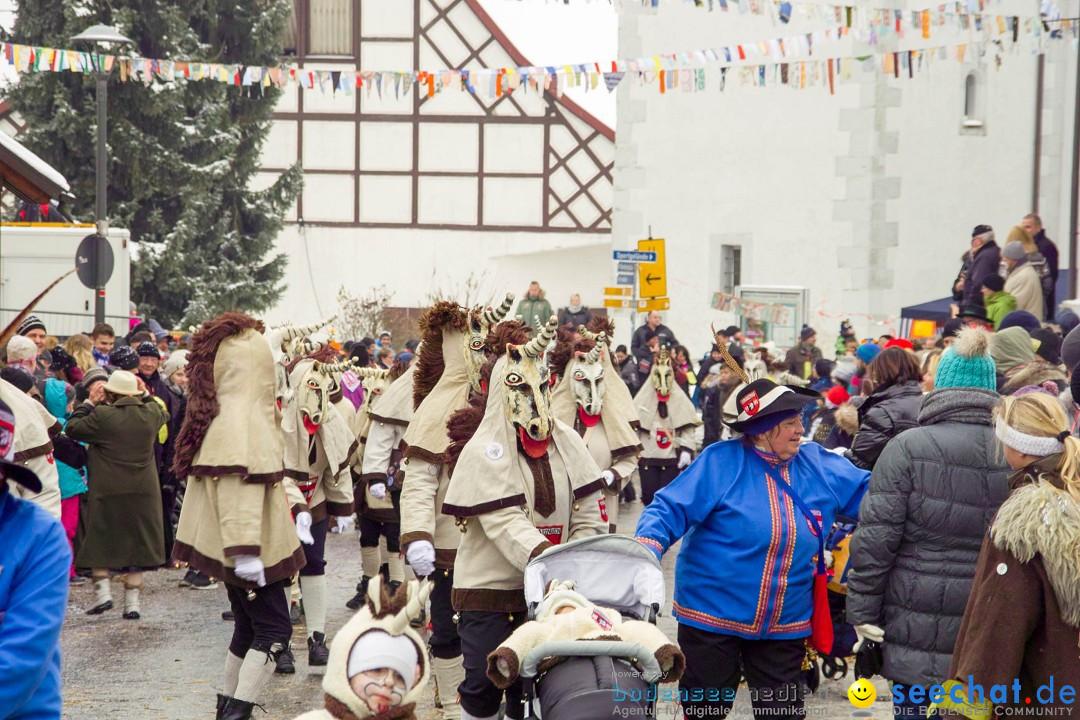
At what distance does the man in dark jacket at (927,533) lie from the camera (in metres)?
5.30


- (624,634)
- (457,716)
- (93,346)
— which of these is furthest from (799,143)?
(624,634)

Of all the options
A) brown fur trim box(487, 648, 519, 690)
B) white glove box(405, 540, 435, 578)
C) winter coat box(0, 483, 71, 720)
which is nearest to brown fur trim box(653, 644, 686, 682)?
brown fur trim box(487, 648, 519, 690)

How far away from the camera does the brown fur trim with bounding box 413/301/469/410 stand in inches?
312

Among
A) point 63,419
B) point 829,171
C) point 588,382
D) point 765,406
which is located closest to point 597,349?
point 588,382

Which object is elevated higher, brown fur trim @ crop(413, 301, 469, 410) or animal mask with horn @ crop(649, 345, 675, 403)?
brown fur trim @ crop(413, 301, 469, 410)

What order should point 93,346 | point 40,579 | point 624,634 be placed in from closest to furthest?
1. point 40,579
2. point 624,634
3. point 93,346

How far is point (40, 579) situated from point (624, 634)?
180cm

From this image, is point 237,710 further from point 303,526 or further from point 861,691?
point 861,691

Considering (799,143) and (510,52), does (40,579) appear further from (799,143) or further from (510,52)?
(510,52)

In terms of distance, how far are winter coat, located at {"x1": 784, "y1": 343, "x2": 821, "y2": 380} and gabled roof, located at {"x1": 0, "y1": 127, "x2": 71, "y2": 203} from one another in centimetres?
912

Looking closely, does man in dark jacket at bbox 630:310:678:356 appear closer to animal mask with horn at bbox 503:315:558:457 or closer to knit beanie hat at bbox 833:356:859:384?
knit beanie hat at bbox 833:356:859:384

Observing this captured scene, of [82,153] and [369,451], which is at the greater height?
[82,153]

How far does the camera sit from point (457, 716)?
283 inches

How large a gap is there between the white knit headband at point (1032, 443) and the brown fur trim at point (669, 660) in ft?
4.38
